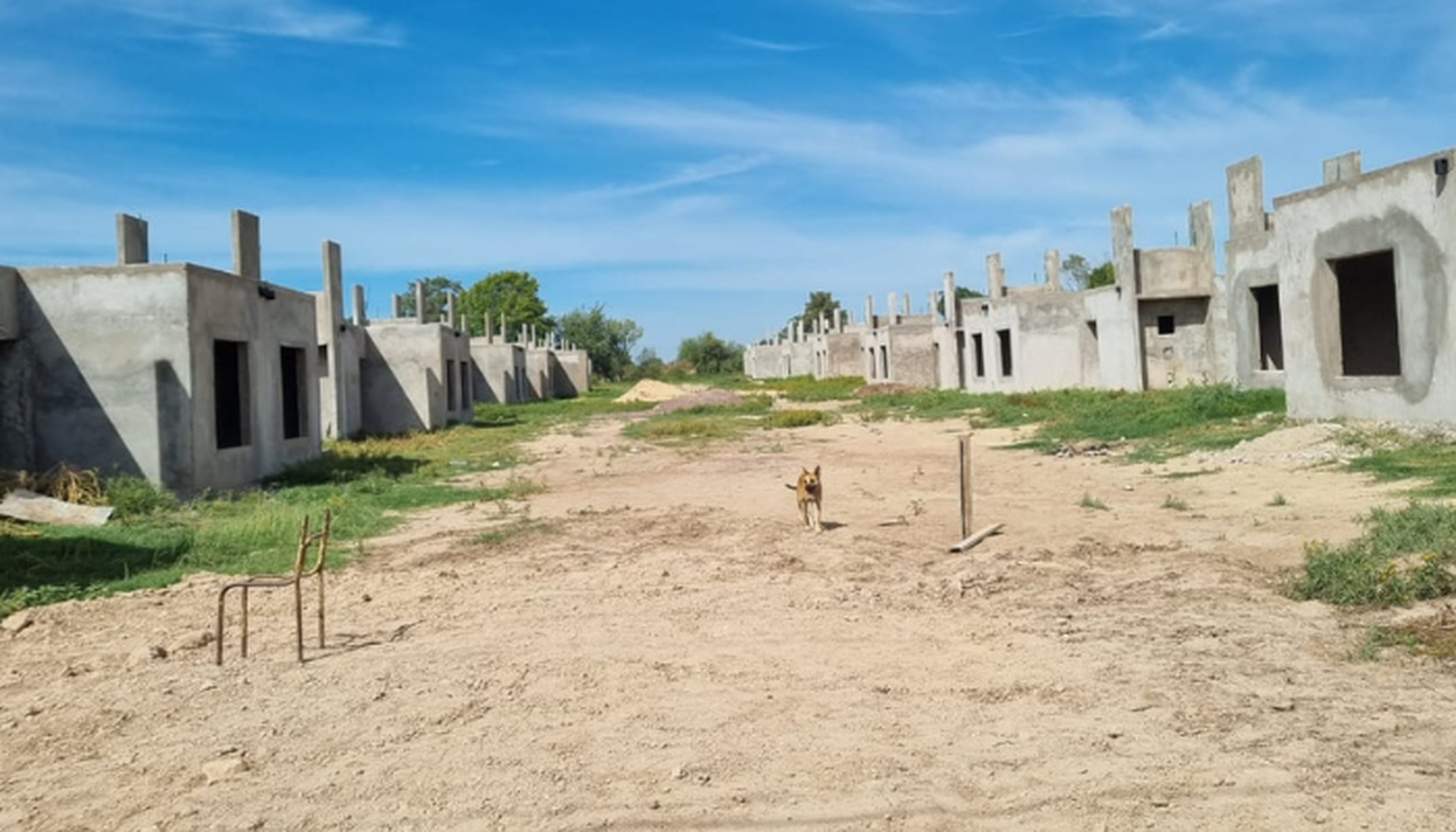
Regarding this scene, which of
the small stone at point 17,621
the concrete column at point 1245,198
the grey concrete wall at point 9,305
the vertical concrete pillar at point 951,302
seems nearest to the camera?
the small stone at point 17,621

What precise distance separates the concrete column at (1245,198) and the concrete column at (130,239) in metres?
20.6

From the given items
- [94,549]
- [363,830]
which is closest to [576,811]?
[363,830]

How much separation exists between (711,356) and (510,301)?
19.1 metres

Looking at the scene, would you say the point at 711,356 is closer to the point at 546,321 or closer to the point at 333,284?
the point at 546,321

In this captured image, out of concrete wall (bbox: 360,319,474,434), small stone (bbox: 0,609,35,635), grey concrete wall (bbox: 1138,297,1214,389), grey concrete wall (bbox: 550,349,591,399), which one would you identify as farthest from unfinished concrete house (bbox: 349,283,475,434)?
grey concrete wall (bbox: 550,349,591,399)

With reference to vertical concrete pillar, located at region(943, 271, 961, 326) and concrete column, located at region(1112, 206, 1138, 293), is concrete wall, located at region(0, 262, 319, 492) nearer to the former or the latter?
concrete column, located at region(1112, 206, 1138, 293)

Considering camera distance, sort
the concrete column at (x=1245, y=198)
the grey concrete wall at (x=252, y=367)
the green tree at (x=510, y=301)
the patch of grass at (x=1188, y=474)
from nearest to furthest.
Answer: the patch of grass at (x=1188, y=474)
the grey concrete wall at (x=252, y=367)
the concrete column at (x=1245, y=198)
the green tree at (x=510, y=301)

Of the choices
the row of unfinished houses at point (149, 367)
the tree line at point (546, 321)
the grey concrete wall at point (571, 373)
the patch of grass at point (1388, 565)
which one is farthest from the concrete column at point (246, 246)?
the tree line at point (546, 321)

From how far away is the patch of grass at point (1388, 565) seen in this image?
6.80 m

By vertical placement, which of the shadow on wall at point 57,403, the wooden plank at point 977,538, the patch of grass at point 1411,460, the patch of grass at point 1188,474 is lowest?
the wooden plank at point 977,538

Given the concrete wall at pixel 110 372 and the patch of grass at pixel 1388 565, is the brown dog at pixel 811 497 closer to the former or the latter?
the patch of grass at pixel 1388 565

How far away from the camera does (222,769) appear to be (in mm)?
4898

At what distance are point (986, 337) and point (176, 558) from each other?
99.9ft

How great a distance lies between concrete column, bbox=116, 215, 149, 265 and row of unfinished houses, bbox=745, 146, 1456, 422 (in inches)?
669
